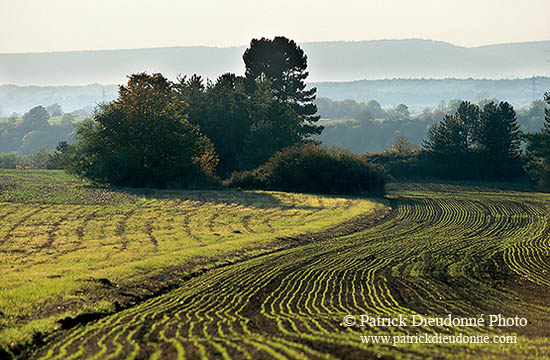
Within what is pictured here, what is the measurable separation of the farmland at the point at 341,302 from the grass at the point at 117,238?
5.90 ft

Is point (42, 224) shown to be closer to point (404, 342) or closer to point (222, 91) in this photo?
point (404, 342)

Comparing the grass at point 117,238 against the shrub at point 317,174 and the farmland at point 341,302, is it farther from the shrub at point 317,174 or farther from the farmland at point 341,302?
the shrub at point 317,174

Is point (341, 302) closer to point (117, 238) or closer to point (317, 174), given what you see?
point (117, 238)

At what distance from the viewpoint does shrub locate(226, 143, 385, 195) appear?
70.2 m

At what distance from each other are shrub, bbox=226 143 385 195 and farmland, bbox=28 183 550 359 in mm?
29978

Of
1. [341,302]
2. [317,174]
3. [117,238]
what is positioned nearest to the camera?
[341,302]

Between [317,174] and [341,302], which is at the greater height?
[317,174]

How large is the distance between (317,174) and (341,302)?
2040 inches

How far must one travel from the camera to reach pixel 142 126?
225 feet

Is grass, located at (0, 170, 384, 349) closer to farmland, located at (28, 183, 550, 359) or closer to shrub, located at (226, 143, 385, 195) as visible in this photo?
farmland, located at (28, 183, 550, 359)

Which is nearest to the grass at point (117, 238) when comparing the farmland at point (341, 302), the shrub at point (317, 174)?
the farmland at point (341, 302)

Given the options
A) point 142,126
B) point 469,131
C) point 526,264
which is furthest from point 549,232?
point 469,131

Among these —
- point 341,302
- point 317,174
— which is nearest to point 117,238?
point 341,302

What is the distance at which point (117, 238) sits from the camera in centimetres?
3547
